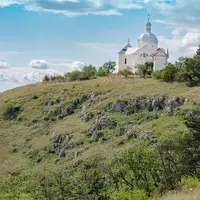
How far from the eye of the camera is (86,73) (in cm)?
9725

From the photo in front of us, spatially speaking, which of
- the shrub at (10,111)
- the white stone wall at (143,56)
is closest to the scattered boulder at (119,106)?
the shrub at (10,111)

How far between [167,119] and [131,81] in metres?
24.0

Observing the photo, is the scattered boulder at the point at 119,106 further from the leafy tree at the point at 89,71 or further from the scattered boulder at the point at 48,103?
the leafy tree at the point at 89,71

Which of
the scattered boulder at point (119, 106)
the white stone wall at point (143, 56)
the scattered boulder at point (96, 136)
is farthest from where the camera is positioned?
the white stone wall at point (143, 56)

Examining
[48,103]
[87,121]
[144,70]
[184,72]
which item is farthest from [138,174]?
[144,70]

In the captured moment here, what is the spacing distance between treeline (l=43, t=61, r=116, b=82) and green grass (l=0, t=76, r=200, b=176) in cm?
831

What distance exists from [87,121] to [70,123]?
3.41 m

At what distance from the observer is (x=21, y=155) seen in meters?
64.7

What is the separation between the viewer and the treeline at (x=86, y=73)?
96.0 metres

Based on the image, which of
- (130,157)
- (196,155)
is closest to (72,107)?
(130,157)

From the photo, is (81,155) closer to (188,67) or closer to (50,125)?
(50,125)

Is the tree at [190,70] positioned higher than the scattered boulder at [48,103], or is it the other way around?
the tree at [190,70]

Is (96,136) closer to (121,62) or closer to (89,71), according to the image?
(89,71)

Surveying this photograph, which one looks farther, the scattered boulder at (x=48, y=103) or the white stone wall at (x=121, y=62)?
the white stone wall at (x=121, y=62)
